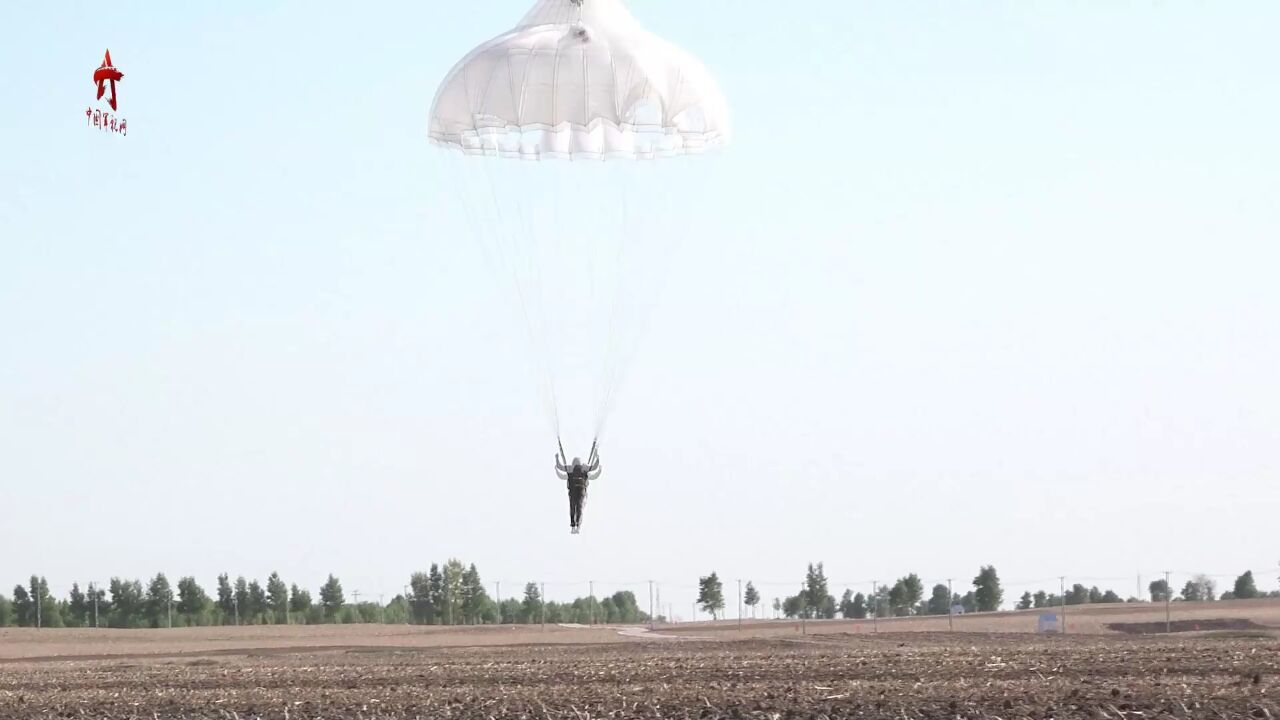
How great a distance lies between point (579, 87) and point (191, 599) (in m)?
84.8

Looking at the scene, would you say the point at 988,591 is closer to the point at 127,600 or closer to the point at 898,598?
the point at 898,598

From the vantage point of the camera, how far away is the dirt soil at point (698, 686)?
21.3 meters

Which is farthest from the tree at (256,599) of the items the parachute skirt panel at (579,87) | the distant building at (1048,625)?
the parachute skirt panel at (579,87)

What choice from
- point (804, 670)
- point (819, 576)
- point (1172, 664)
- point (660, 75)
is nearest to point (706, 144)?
point (660, 75)

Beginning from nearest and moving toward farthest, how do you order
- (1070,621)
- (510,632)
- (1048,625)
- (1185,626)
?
1. (1185,626)
2. (1048,625)
3. (1070,621)
4. (510,632)

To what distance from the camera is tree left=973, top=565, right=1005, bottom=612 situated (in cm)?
9275

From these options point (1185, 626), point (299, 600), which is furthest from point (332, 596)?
point (1185, 626)

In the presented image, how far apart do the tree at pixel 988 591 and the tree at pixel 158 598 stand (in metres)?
47.2

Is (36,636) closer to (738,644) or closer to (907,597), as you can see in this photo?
(738,644)

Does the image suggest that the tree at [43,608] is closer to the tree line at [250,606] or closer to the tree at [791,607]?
the tree line at [250,606]

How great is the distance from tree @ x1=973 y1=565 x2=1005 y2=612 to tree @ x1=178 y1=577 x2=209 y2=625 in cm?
4573

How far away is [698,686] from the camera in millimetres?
25172

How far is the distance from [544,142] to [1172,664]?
1352cm

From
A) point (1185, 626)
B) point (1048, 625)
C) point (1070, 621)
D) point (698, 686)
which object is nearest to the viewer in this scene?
point (698, 686)
